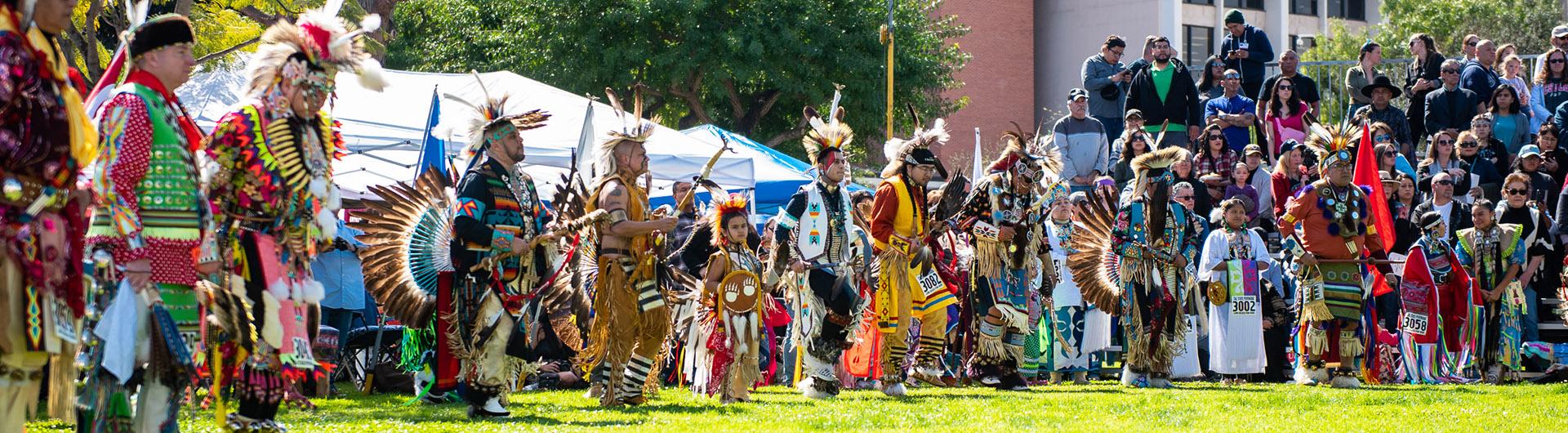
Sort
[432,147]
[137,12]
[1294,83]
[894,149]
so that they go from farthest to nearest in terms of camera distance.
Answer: [1294,83] → [432,147] → [894,149] → [137,12]

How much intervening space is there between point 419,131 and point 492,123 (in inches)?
219

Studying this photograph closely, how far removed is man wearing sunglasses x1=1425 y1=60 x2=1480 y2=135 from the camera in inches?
567

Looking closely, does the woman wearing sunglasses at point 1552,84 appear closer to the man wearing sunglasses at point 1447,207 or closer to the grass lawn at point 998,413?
the man wearing sunglasses at point 1447,207

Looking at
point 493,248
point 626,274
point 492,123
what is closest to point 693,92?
point 626,274

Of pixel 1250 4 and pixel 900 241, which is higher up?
pixel 1250 4

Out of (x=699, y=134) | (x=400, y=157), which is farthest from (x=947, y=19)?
(x=400, y=157)

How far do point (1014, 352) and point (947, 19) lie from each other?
25.1 m

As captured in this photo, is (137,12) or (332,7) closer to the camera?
(137,12)

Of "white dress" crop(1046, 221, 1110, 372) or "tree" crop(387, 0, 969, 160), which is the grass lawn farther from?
"tree" crop(387, 0, 969, 160)

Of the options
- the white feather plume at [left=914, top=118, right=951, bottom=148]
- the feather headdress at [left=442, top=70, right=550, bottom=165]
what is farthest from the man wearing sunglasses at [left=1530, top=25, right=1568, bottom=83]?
the feather headdress at [left=442, top=70, right=550, bottom=165]

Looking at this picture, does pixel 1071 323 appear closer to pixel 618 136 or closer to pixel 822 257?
pixel 822 257

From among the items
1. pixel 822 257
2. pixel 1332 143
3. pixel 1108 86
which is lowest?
pixel 822 257

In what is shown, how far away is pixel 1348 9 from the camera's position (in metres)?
45.6

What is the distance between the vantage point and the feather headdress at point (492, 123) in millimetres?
7637
